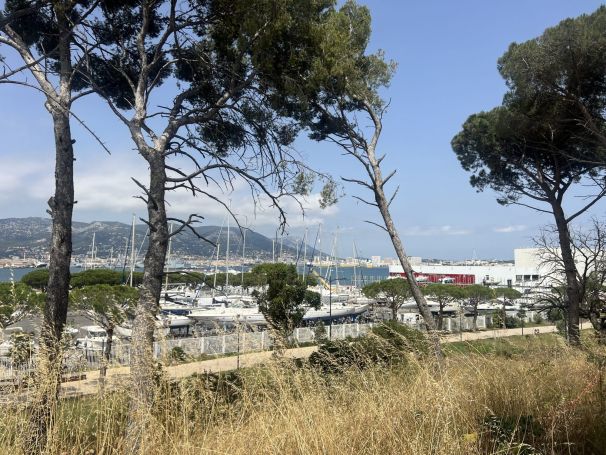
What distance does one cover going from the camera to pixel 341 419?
9.25 feet

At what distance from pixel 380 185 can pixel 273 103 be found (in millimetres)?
3767

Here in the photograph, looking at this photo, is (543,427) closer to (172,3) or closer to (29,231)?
(172,3)

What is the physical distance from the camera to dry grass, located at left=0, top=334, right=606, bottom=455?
2533 mm

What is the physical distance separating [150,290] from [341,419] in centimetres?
206

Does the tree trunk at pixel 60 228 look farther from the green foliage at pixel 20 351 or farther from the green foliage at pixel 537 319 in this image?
the green foliage at pixel 537 319

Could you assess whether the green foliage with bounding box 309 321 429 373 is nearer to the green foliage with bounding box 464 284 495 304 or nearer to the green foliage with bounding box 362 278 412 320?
the green foliage with bounding box 362 278 412 320

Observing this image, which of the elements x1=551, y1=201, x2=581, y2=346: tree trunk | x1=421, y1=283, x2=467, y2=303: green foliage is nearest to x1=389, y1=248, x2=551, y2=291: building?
x1=421, y1=283, x2=467, y2=303: green foliage

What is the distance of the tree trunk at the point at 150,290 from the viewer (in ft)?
10.7

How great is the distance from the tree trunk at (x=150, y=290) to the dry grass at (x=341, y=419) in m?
0.14

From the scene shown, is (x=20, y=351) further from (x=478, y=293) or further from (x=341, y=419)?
(x=478, y=293)

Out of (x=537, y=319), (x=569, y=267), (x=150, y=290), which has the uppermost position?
(x=569, y=267)

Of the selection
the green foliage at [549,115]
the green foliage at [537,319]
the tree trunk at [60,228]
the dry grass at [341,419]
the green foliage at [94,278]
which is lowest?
the green foliage at [537,319]

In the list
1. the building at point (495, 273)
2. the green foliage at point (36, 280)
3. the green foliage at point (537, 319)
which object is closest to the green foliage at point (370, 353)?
the green foliage at point (36, 280)

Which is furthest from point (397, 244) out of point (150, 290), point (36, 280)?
point (36, 280)
